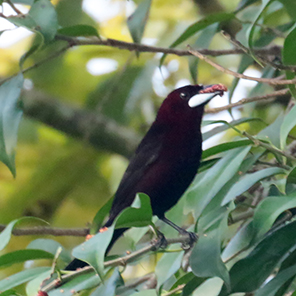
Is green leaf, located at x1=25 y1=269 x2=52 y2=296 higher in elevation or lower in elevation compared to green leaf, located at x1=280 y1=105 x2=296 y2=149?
lower

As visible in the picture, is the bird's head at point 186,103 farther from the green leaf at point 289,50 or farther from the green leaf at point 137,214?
the green leaf at point 137,214

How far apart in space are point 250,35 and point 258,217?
1.74 feet

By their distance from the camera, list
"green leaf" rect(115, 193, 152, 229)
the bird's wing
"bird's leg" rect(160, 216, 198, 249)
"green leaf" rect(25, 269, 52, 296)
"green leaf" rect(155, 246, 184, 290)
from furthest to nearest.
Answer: the bird's wing → "bird's leg" rect(160, 216, 198, 249) → "green leaf" rect(155, 246, 184, 290) → "green leaf" rect(25, 269, 52, 296) → "green leaf" rect(115, 193, 152, 229)

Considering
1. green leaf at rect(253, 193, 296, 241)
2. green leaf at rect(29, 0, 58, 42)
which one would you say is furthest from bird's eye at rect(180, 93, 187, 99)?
green leaf at rect(253, 193, 296, 241)

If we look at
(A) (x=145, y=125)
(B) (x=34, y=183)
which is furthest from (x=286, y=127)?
(B) (x=34, y=183)

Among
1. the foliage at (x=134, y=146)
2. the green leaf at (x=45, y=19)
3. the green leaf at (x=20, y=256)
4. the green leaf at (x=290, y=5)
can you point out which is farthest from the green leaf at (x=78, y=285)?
the green leaf at (x=290, y=5)

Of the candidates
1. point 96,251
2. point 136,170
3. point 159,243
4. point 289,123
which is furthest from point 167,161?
point 96,251

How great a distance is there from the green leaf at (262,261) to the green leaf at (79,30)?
35.7 inches

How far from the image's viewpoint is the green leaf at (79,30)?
1.88 m

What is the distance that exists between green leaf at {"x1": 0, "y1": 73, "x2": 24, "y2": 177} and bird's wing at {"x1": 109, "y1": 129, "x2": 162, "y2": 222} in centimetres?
42

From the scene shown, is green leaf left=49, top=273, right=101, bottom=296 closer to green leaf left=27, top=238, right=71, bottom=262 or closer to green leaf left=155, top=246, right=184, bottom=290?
green leaf left=155, top=246, right=184, bottom=290

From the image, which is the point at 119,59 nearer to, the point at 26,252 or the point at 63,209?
the point at 63,209

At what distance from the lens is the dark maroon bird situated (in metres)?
1.90

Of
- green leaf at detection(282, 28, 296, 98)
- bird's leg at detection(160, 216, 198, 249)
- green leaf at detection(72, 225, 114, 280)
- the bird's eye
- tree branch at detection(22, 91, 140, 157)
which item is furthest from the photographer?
tree branch at detection(22, 91, 140, 157)
